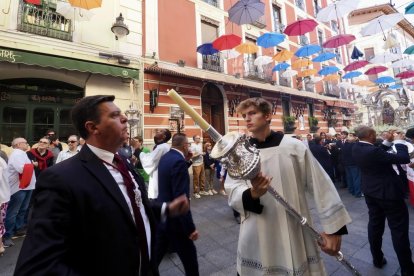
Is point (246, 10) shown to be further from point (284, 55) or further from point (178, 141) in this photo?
point (178, 141)

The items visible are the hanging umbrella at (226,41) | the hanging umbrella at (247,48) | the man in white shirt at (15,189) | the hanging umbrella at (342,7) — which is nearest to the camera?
the man in white shirt at (15,189)

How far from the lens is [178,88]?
1019 centimetres

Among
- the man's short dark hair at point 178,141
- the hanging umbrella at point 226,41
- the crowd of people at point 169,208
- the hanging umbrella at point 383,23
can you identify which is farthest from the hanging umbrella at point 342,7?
the man's short dark hair at point 178,141

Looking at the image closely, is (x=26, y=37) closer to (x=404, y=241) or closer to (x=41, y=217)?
(x=41, y=217)

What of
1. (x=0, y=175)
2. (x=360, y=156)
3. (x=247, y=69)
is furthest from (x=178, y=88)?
(x=360, y=156)

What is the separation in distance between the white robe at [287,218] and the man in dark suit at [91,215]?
2.49 feet

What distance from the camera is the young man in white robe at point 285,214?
1.63m

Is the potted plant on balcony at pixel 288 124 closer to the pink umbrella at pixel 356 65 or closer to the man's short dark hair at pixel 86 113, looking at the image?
the pink umbrella at pixel 356 65

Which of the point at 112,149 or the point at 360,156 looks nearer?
the point at 112,149

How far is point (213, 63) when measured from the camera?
11938mm

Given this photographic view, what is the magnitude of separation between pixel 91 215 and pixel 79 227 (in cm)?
7

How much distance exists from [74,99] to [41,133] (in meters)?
1.66

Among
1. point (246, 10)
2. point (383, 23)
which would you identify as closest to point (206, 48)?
point (246, 10)

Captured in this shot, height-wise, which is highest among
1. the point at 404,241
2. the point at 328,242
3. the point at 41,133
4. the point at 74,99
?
the point at 74,99
